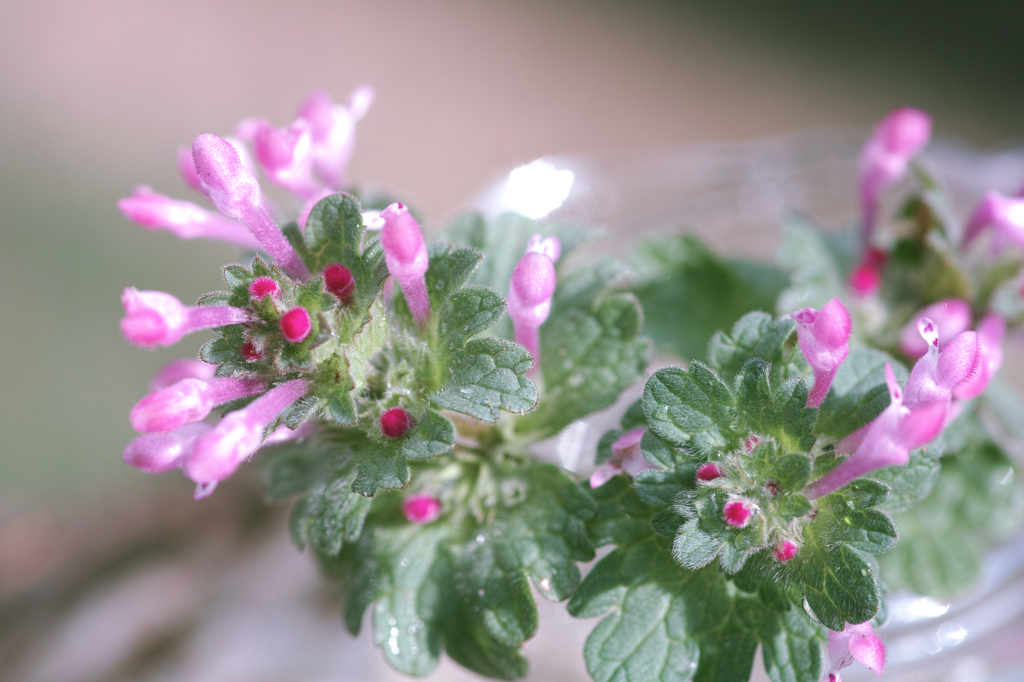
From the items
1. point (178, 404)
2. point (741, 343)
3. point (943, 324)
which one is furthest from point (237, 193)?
point (943, 324)

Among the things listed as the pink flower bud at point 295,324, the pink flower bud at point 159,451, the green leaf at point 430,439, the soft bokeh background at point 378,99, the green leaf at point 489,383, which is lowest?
the soft bokeh background at point 378,99

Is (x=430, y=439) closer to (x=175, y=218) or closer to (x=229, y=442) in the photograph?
(x=229, y=442)

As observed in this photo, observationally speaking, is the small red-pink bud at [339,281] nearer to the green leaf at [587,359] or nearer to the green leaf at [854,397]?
the green leaf at [587,359]

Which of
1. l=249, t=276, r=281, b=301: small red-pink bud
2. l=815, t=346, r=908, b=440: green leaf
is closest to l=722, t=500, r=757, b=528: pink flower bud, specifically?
l=815, t=346, r=908, b=440: green leaf

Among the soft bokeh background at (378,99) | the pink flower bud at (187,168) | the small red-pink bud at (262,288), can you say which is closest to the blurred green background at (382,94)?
the soft bokeh background at (378,99)

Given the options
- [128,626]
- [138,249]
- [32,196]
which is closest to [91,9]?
[32,196]

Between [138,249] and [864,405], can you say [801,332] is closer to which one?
[864,405]

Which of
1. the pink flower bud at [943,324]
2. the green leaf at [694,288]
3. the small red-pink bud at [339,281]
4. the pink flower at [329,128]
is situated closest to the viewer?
the small red-pink bud at [339,281]
